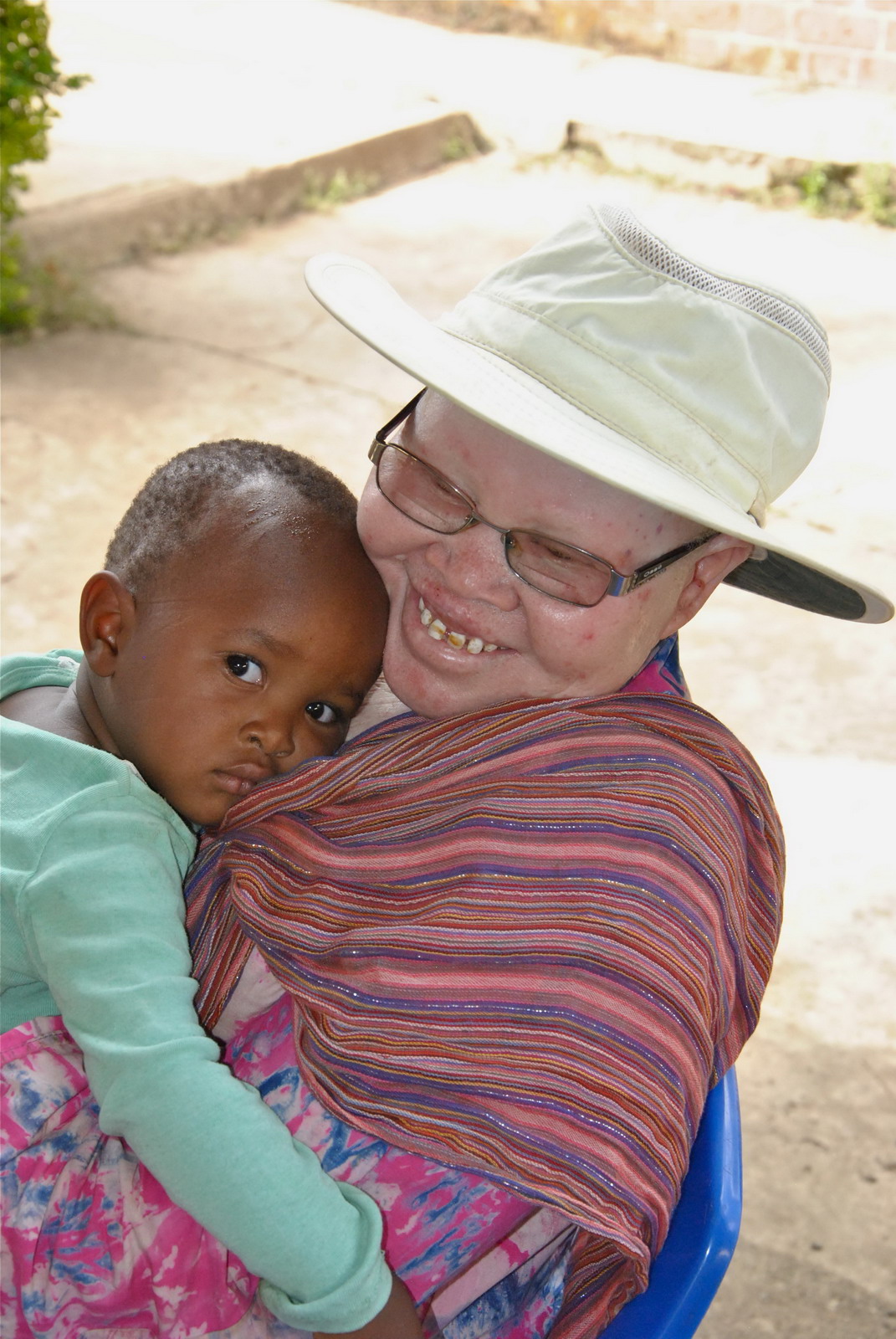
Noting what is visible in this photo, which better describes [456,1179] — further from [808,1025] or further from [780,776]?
[780,776]

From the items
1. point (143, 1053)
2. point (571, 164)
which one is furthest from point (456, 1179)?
point (571, 164)

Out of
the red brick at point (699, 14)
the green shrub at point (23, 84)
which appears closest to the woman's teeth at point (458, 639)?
the green shrub at point (23, 84)

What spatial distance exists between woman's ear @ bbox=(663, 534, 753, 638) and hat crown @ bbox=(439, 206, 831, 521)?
0.06 meters

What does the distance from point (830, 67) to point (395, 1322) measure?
306 inches

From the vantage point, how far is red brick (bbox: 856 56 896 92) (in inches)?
296

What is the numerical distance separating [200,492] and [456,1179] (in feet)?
2.88

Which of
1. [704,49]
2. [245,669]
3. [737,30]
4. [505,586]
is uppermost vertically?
[505,586]

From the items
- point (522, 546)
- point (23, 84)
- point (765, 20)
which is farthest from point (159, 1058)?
→ point (765, 20)

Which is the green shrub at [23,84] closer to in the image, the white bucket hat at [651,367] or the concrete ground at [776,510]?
the concrete ground at [776,510]

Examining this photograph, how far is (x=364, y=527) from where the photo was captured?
1.75 metres

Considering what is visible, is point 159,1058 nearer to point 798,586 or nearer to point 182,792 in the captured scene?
point 182,792

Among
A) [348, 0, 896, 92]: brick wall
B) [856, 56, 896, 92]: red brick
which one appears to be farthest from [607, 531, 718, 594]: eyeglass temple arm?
[856, 56, 896, 92]: red brick

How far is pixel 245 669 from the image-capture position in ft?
5.51

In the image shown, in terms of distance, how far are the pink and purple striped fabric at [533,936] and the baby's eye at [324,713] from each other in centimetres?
14
